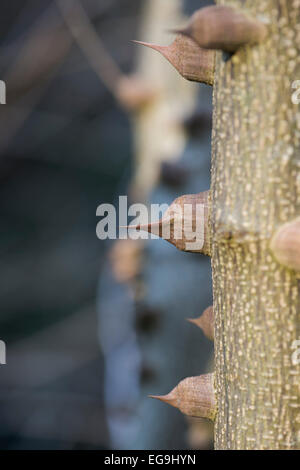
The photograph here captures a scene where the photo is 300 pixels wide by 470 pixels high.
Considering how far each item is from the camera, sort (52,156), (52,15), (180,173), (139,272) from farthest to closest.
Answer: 1. (52,156)
2. (52,15)
3. (139,272)
4. (180,173)

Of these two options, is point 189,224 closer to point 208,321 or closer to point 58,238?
point 208,321

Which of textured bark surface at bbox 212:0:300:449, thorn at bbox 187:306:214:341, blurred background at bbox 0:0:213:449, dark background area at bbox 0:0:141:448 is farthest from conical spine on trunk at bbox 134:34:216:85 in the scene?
dark background area at bbox 0:0:141:448

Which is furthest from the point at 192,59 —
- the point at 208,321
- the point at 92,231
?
the point at 92,231

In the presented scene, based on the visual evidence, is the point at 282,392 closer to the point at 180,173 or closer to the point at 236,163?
the point at 236,163

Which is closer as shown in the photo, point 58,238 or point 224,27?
point 224,27

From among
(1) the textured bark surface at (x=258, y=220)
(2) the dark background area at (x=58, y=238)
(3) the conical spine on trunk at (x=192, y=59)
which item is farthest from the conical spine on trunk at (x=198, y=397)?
(2) the dark background area at (x=58, y=238)

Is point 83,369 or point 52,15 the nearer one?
point 52,15

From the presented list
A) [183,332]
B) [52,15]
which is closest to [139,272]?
[183,332]

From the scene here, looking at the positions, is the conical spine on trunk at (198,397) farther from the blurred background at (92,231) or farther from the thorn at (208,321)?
the blurred background at (92,231)
